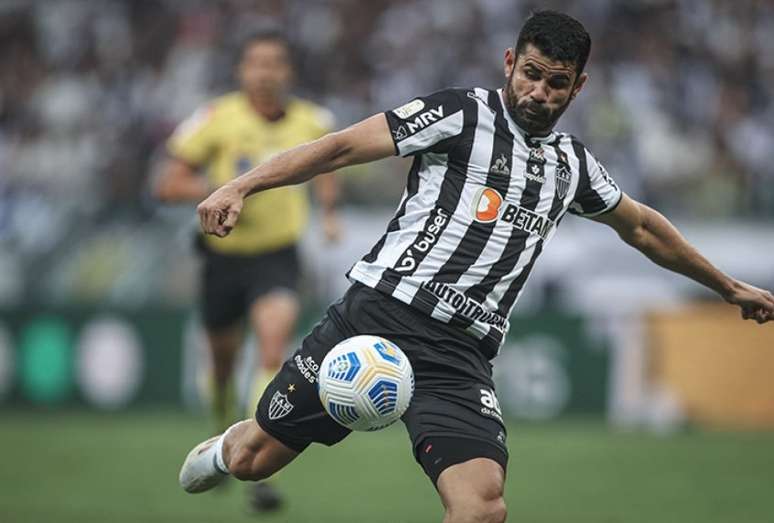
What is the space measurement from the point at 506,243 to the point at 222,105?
14.6 ft

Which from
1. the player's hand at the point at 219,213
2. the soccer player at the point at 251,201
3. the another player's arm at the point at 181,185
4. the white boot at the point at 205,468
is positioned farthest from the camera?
the soccer player at the point at 251,201

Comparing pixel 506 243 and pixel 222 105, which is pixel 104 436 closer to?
pixel 222 105

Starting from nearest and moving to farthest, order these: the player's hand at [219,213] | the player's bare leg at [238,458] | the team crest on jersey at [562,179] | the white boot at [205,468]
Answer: the player's hand at [219,213] < the team crest on jersey at [562,179] < the player's bare leg at [238,458] < the white boot at [205,468]

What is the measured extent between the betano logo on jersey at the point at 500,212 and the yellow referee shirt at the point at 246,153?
3936 mm

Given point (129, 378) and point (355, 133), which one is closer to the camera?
point (355, 133)

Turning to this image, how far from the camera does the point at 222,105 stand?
31.6ft

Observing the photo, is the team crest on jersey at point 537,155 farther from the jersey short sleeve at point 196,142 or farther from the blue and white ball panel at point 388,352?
the jersey short sleeve at point 196,142

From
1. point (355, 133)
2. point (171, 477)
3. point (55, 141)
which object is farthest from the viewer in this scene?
point (55, 141)

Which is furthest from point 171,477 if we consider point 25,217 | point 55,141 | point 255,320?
point 55,141

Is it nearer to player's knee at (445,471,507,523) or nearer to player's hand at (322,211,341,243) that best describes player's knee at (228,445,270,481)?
player's knee at (445,471,507,523)

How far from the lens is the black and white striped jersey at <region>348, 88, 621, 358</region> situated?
219 inches

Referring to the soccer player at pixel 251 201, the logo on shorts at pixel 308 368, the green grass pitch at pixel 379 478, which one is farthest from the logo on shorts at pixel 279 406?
the soccer player at pixel 251 201

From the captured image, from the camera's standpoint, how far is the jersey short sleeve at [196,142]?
940 centimetres

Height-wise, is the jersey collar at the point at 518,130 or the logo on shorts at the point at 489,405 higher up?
the jersey collar at the point at 518,130
